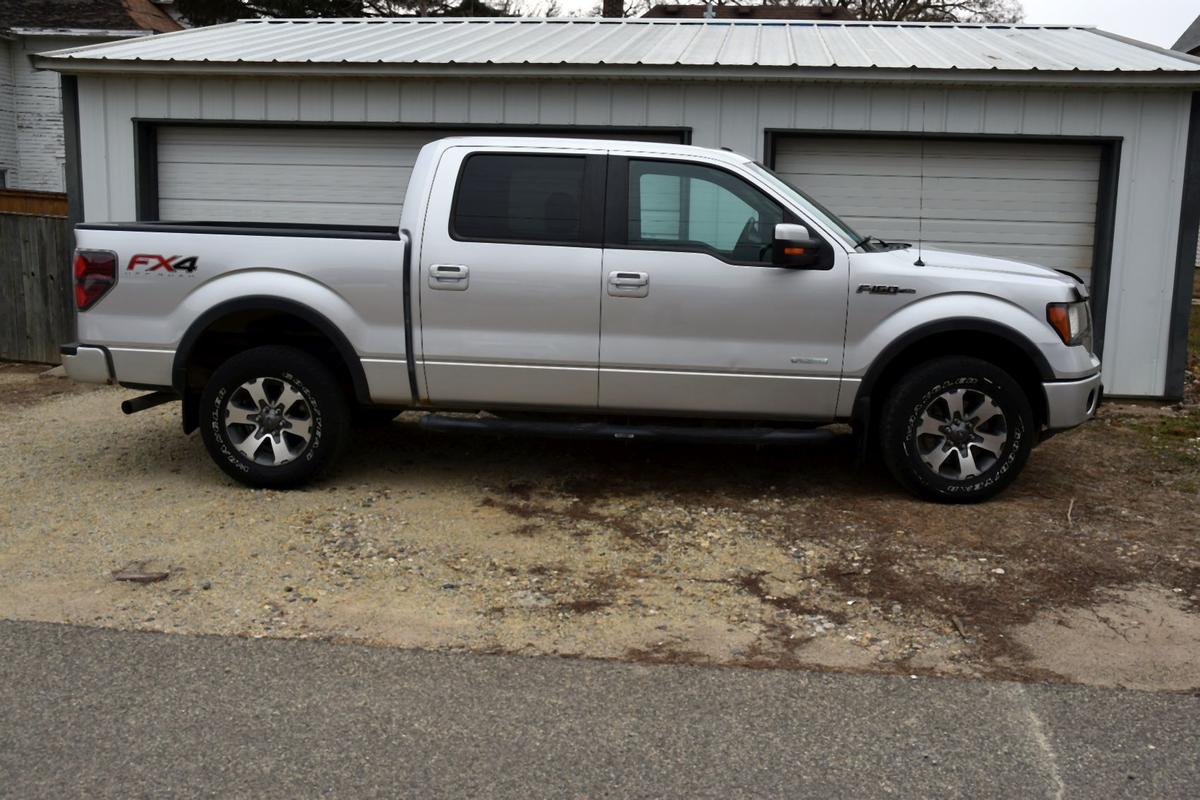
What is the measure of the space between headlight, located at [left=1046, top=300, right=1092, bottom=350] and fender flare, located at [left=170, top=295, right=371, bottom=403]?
3806mm

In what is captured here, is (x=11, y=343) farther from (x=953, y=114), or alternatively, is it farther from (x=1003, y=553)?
(x=1003, y=553)

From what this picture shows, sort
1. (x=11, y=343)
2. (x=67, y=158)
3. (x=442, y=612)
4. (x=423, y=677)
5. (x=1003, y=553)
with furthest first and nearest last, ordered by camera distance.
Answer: (x=11, y=343) → (x=67, y=158) → (x=1003, y=553) → (x=442, y=612) → (x=423, y=677)

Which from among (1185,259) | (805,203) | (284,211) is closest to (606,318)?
(805,203)

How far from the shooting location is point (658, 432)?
673 centimetres

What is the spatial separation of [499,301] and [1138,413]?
585 centimetres

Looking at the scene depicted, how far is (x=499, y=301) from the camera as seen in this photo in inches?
265

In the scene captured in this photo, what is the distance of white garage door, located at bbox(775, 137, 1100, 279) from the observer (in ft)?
34.1

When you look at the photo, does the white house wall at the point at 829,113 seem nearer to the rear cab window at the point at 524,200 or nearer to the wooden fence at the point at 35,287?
the wooden fence at the point at 35,287

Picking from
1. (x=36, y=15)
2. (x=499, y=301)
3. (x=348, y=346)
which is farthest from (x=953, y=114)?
(x=36, y=15)

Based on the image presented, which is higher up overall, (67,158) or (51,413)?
(67,158)

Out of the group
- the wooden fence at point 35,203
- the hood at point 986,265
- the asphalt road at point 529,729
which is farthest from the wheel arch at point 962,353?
the wooden fence at point 35,203

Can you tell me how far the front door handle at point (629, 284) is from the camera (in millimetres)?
6660

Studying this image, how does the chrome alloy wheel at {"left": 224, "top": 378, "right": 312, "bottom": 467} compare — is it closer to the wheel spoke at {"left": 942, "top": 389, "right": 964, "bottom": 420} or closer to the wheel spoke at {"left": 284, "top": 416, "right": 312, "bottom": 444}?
the wheel spoke at {"left": 284, "top": 416, "right": 312, "bottom": 444}

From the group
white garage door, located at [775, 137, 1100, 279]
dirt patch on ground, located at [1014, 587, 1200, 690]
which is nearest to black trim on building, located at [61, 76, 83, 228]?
white garage door, located at [775, 137, 1100, 279]
